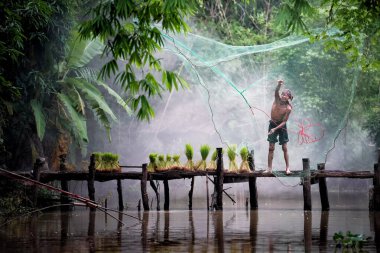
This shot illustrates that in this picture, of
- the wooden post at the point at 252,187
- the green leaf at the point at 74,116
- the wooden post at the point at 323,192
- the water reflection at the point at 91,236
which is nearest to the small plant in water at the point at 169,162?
the wooden post at the point at 252,187

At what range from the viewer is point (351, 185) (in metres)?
33.4

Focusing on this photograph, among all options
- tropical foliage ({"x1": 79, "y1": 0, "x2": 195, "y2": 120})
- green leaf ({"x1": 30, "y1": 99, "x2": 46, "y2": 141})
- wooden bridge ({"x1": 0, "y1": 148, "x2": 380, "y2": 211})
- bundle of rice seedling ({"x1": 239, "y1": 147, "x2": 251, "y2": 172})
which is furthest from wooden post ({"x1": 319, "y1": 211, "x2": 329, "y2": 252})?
green leaf ({"x1": 30, "y1": 99, "x2": 46, "y2": 141})

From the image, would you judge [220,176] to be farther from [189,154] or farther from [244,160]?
[189,154]

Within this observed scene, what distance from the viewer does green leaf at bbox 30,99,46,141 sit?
1989 cm

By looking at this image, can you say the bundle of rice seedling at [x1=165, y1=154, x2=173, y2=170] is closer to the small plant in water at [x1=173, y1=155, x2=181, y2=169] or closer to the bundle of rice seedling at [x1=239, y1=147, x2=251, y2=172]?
the small plant in water at [x1=173, y1=155, x2=181, y2=169]

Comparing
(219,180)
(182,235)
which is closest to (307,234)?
(182,235)

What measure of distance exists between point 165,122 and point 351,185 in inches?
375

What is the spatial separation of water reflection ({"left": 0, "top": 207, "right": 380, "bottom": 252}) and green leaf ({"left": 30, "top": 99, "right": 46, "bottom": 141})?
7.04 m

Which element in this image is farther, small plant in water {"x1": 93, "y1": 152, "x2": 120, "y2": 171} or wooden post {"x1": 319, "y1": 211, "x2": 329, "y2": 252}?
small plant in water {"x1": 93, "y1": 152, "x2": 120, "y2": 171}

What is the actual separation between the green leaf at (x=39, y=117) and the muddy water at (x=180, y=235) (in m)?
7.04

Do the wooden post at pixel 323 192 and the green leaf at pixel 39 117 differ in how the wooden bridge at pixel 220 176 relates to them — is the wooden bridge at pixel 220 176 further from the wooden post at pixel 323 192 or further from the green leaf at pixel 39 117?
the green leaf at pixel 39 117

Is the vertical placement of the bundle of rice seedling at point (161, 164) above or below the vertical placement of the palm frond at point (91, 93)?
below

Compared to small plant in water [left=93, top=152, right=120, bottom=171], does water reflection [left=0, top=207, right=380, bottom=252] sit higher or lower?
lower

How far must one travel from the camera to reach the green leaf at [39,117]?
65.3 ft
